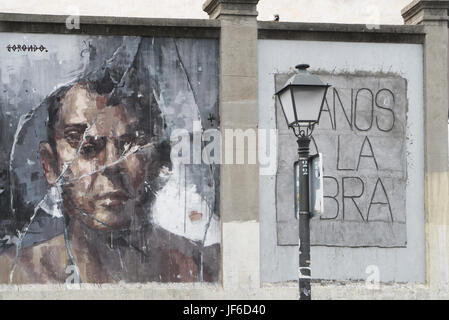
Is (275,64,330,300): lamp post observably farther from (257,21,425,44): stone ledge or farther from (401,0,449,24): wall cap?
(401,0,449,24): wall cap

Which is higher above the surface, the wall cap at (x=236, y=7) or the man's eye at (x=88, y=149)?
the wall cap at (x=236, y=7)

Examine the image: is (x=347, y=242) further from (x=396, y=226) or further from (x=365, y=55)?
(x=365, y=55)

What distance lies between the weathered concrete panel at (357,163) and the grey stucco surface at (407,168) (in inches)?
5.1

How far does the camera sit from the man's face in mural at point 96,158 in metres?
14.4

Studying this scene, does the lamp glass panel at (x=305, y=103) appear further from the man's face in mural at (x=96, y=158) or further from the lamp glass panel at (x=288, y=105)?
the man's face in mural at (x=96, y=158)

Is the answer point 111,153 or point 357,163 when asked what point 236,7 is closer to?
point 111,153

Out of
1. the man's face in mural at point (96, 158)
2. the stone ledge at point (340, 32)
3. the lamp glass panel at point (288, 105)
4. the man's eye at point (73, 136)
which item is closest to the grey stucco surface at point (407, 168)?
the stone ledge at point (340, 32)

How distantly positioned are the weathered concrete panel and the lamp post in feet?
14.7

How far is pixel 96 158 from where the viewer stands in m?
14.5

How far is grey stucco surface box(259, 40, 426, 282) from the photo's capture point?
14.9m

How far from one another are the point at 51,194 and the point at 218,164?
8.99 feet

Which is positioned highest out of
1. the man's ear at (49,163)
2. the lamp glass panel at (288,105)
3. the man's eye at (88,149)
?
the lamp glass panel at (288,105)

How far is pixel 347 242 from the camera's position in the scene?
593 inches

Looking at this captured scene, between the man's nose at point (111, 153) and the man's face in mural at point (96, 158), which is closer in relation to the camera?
the man's face in mural at point (96, 158)
